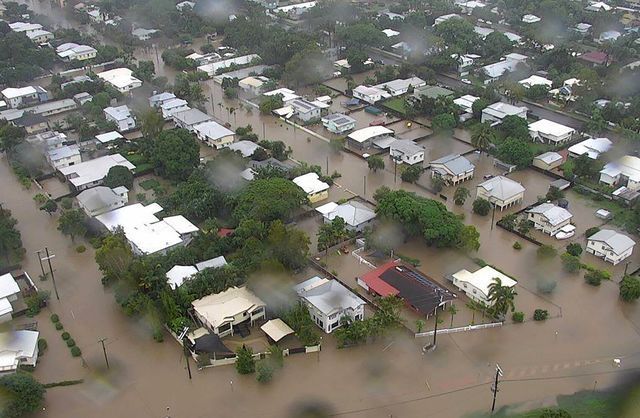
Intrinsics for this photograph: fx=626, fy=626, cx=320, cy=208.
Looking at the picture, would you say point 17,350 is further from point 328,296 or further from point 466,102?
point 466,102

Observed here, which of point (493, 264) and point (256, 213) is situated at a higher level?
point (256, 213)

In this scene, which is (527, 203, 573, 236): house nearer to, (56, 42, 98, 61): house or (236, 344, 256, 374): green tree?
(236, 344, 256, 374): green tree

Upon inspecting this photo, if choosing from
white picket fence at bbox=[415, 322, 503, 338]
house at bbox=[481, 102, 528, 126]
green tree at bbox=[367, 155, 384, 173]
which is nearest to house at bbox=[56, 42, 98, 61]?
green tree at bbox=[367, 155, 384, 173]

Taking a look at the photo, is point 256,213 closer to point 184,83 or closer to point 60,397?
point 60,397

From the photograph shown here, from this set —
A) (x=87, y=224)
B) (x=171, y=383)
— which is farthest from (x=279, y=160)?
(x=171, y=383)

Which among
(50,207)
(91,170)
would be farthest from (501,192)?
(50,207)
